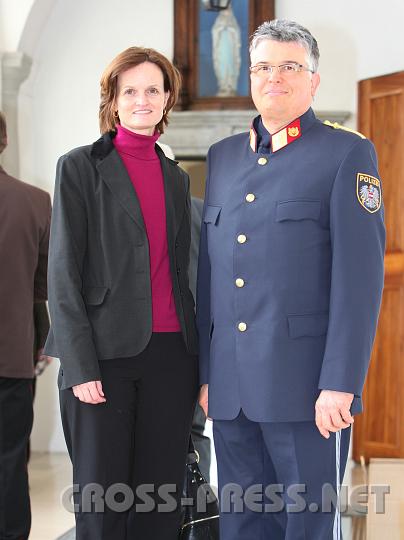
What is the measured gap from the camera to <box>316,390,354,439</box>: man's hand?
6.81ft

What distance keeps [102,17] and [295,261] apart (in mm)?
4439

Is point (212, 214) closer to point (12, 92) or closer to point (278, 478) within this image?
point (278, 478)

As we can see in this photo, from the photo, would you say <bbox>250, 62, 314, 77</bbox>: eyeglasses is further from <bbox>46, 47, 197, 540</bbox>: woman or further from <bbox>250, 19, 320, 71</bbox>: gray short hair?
<bbox>46, 47, 197, 540</bbox>: woman

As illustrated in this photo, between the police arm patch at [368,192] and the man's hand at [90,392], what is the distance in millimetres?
801

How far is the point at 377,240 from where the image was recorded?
2.14m

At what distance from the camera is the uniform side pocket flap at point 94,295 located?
2326mm

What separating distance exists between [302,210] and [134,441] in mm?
783

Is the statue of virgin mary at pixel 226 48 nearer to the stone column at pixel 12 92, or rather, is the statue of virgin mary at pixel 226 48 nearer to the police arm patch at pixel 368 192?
the stone column at pixel 12 92

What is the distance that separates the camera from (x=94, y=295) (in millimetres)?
2332

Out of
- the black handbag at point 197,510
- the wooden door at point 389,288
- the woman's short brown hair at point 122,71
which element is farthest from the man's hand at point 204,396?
the wooden door at point 389,288

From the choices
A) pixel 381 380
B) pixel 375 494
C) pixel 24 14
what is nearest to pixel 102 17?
pixel 24 14

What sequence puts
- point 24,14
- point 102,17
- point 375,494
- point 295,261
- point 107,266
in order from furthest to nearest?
point 102,17 → point 24,14 → point 375,494 → point 107,266 → point 295,261

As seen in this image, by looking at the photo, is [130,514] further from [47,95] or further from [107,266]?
[47,95]

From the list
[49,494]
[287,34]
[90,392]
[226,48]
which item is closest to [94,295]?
[90,392]
